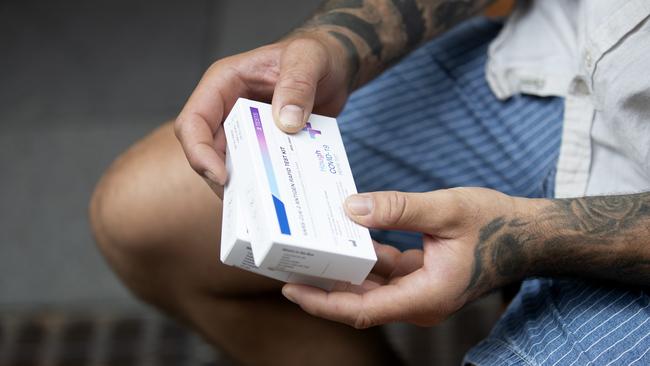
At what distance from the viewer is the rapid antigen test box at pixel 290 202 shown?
565 mm

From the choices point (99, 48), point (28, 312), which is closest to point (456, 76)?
point (28, 312)

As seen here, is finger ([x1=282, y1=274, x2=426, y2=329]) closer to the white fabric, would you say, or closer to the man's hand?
the man's hand

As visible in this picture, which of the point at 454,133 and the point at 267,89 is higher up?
the point at 267,89

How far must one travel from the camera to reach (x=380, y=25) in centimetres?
81

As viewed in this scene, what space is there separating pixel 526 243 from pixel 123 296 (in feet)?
2.60

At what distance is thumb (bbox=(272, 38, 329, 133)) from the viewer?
65cm

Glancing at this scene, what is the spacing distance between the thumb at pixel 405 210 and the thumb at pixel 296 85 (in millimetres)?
93

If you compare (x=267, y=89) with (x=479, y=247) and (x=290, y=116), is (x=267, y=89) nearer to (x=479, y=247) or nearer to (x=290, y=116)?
(x=290, y=116)

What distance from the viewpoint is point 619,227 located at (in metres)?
0.65

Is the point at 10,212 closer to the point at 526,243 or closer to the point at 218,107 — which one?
the point at 218,107

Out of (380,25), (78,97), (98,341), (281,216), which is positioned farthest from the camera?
(78,97)

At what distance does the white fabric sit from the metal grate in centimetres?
62

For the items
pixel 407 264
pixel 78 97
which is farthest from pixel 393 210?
pixel 78 97

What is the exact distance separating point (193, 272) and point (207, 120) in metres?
0.22
